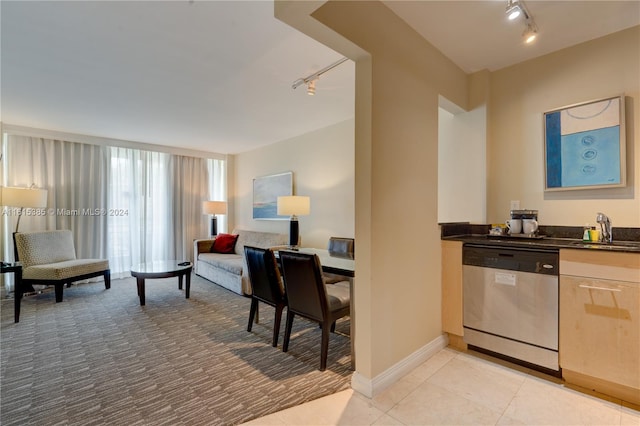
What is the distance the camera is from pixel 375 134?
1731mm

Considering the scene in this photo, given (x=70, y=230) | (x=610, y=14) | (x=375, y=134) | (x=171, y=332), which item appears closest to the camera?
(x=375, y=134)

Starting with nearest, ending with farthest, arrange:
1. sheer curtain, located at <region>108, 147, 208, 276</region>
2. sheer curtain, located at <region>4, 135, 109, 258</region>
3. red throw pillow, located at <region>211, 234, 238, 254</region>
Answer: sheer curtain, located at <region>4, 135, 109, 258</region>
sheer curtain, located at <region>108, 147, 208, 276</region>
red throw pillow, located at <region>211, 234, 238, 254</region>

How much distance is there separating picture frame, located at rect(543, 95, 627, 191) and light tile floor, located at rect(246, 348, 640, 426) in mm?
1451

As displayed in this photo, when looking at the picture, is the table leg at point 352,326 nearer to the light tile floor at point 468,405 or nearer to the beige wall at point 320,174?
the light tile floor at point 468,405

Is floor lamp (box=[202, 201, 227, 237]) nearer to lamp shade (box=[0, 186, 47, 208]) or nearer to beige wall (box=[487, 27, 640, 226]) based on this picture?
lamp shade (box=[0, 186, 47, 208])

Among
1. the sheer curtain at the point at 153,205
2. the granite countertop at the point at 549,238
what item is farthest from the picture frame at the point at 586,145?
the sheer curtain at the point at 153,205

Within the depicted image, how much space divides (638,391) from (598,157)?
4.99ft

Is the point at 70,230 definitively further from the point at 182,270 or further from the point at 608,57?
the point at 608,57

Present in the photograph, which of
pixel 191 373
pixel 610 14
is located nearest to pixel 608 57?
pixel 610 14

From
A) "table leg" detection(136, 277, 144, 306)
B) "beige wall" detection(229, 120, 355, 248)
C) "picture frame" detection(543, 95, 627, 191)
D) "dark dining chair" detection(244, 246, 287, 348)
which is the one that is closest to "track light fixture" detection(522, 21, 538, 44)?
"picture frame" detection(543, 95, 627, 191)

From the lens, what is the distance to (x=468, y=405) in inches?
65.4

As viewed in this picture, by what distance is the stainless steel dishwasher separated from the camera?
6.15 feet

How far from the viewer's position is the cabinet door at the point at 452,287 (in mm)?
2279

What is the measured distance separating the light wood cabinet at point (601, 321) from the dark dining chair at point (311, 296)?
1.42 m
